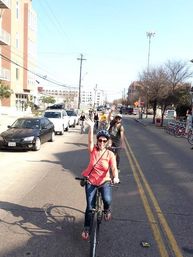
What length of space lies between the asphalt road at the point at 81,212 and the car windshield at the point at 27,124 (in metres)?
4.84

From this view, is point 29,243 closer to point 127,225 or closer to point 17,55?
point 127,225

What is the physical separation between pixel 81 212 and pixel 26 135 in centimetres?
933

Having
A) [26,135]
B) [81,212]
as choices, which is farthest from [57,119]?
[81,212]

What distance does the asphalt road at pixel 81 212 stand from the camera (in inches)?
211

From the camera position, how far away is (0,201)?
7656 mm

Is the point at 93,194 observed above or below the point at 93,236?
above

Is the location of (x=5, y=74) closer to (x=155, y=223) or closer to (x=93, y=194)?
A: (x=155, y=223)

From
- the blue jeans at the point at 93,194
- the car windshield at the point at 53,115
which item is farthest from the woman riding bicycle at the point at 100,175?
the car windshield at the point at 53,115

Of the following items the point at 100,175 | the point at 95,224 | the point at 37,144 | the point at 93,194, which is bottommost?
the point at 37,144

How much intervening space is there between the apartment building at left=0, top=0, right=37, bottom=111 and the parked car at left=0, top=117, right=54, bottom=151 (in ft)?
98.0

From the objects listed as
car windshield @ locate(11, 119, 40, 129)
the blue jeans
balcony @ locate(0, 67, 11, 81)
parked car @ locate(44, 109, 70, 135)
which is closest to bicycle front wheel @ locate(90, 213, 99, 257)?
the blue jeans

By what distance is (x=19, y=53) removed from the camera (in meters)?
55.9

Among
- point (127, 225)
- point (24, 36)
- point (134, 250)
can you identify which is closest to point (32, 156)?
point (127, 225)

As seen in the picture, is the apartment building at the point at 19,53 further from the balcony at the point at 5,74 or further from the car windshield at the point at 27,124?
the car windshield at the point at 27,124
